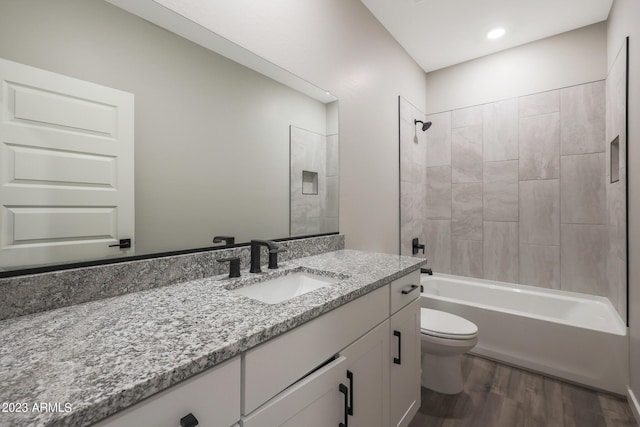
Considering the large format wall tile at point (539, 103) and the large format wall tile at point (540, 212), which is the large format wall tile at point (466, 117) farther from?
the large format wall tile at point (540, 212)

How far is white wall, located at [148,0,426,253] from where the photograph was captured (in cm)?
138

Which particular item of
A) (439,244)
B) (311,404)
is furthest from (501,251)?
(311,404)

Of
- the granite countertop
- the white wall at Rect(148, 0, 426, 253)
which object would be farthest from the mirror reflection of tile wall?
the granite countertop

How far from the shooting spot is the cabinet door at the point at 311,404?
27.4 inches

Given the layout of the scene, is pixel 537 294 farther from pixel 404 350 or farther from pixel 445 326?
pixel 404 350

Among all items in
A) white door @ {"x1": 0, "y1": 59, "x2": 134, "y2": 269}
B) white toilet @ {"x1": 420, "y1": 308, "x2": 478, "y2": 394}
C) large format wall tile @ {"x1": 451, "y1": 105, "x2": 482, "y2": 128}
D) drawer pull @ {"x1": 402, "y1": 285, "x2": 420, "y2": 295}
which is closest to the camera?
white door @ {"x1": 0, "y1": 59, "x2": 134, "y2": 269}

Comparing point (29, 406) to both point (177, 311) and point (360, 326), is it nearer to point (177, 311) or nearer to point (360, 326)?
point (177, 311)

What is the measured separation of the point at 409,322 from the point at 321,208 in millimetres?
810

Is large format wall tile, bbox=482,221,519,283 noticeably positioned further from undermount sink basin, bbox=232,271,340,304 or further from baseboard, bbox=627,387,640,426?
undermount sink basin, bbox=232,271,340,304

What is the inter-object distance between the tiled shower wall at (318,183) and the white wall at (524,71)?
1.87 m

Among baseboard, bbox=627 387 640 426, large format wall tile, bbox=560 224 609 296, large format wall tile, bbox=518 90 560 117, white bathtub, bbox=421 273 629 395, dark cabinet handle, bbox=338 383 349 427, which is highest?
large format wall tile, bbox=518 90 560 117

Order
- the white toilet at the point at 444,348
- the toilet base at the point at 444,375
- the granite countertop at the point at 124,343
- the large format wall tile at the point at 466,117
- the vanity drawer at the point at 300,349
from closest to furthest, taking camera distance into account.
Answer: the granite countertop at the point at 124,343, the vanity drawer at the point at 300,349, the white toilet at the point at 444,348, the toilet base at the point at 444,375, the large format wall tile at the point at 466,117

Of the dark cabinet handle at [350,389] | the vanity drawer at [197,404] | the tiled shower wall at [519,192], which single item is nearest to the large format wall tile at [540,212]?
the tiled shower wall at [519,192]

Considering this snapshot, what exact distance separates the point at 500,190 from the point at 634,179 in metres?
1.07
